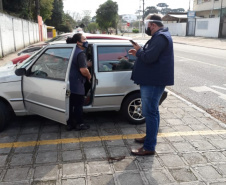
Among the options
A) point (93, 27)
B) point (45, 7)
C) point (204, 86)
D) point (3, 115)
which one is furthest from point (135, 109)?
point (93, 27)

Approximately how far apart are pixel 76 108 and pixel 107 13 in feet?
181

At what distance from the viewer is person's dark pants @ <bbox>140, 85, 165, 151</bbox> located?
335 cm

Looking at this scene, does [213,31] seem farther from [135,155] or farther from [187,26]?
[135,155]

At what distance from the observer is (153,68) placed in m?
3.23

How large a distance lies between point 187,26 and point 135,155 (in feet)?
129

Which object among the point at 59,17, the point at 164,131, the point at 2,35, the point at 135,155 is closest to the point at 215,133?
the point at 164,131

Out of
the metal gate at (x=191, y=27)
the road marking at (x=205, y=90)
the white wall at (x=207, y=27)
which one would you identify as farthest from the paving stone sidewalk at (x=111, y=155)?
the metal gate at (x=191, y=27)

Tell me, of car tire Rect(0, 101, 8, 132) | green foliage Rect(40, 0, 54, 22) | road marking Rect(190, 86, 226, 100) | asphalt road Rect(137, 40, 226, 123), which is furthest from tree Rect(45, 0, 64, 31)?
car tire Rect(0, 101, 8, 132)

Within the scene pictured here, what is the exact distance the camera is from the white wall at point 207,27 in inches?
1248

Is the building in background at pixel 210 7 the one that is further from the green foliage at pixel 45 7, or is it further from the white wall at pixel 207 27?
the green foliage at pixel 45 7

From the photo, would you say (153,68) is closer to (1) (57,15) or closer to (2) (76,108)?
Answer: (2) (76,108)

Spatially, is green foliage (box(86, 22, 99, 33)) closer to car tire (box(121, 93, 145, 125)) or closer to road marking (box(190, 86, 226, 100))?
road marking (box(190, 86, 226, 100))

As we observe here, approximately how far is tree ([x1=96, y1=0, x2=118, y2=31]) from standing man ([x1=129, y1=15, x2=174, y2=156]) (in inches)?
2185

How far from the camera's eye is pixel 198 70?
1069 centimetres
